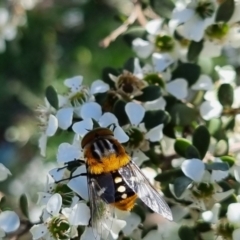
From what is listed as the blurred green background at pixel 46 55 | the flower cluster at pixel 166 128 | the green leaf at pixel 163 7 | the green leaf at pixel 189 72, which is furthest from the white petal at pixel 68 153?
the blurred green background at pixel 46 55

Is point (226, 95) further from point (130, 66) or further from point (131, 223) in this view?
point (131, 223)

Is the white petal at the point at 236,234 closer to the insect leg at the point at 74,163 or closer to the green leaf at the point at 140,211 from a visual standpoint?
the green leaf at the point at 140,211

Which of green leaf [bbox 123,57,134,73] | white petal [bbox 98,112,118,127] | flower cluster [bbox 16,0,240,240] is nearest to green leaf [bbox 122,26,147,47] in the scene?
flower cluster [bbox 16,0,240,240]

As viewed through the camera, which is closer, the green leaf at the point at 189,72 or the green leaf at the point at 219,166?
the green leaf at the point at 219,166

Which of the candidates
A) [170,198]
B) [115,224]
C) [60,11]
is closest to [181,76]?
[170,198]

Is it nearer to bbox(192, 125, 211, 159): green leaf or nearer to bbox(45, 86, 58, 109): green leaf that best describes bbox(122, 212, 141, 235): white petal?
bbox(192, 125, 211, 159): green leaf
